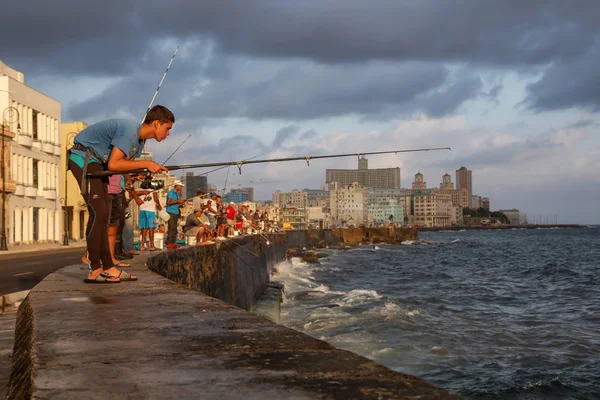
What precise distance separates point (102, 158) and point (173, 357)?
13.5ft

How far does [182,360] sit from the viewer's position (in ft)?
9.99

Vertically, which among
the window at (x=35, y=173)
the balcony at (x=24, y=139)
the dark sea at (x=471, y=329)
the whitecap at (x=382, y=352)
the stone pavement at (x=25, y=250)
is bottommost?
the dark sea at (x=471, y=329)

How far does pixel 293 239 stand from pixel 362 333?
4531 cm

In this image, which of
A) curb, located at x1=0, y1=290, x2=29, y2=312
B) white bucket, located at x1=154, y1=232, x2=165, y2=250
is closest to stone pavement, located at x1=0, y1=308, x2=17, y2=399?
curb, located at x1=0, y1=290, x2=29, y2=312

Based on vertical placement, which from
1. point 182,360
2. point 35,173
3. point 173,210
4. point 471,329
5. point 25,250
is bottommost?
point 471,329

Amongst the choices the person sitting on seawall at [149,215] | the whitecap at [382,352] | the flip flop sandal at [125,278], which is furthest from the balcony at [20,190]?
the flip flop sandal at [125,278]

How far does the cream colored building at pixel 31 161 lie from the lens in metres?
44.8

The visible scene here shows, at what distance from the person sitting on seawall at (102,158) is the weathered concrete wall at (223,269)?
2285 millimetres

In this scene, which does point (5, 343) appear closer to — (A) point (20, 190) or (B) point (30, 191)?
(A) point (20, 190)

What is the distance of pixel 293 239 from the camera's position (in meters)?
58.9

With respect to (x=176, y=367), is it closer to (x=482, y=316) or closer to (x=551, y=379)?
(x=551, y=379)

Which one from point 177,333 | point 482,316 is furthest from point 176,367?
point 482,316

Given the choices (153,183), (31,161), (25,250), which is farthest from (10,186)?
(153,183)

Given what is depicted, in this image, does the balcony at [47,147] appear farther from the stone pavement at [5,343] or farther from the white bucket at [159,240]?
the stone pavement at [5,343]
